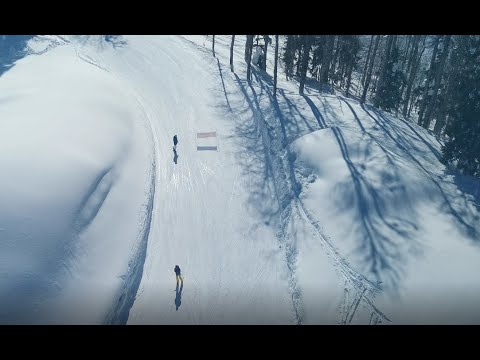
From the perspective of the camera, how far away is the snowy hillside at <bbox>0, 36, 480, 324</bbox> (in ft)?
35.4

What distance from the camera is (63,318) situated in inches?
394

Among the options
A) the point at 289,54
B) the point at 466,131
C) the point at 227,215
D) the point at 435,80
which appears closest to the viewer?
the point at 227,215

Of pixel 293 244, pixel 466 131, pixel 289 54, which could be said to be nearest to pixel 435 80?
pixel 466 131

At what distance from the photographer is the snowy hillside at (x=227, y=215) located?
425 inches

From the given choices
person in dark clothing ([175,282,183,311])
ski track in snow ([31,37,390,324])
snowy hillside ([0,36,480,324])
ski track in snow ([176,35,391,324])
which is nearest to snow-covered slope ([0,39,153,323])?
snowy hillside ([0,36,480,324])

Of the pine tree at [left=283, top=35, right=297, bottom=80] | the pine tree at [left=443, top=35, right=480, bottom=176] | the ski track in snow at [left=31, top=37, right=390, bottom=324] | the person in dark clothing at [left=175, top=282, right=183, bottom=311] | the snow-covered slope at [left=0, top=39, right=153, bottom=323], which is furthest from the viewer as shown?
the pine tree at [left=283, top=35, right=297, bottom=80]

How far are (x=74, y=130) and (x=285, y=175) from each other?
36.1ft

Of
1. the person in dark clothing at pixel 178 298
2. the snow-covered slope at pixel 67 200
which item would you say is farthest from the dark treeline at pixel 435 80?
the person in dark clothing at pixel 178 298

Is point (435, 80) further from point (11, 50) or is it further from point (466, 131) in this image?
point (11, 50)

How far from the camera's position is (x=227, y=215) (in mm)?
14523

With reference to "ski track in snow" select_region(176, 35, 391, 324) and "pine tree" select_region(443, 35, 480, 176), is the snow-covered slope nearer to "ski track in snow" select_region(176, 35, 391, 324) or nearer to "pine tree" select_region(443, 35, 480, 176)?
"ski track in snow" select_region(176, 35, 391, 324)
